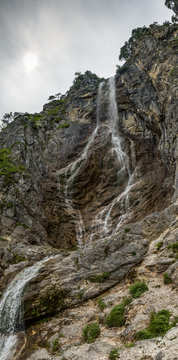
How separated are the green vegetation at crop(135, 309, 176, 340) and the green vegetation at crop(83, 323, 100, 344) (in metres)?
2.49

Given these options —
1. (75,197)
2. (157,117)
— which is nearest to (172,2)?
(157,117)

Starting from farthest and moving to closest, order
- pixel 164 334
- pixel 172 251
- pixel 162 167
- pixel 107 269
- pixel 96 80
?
pixel 96 80
pixel 162 167
pixel 107 269
pixel 172 251
pixel 164 334

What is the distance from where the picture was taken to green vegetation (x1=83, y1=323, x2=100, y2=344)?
11203 millimetres

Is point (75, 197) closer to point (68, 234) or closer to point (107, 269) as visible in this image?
point (68, 234)

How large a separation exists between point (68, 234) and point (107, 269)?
51.8 feet

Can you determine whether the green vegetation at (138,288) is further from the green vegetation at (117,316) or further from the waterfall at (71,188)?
the waterfall at (71,188)

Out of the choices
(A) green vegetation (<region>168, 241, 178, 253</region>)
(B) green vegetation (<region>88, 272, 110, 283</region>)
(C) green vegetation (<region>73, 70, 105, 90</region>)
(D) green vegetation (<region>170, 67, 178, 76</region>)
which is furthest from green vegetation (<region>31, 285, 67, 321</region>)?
(C) green vegetation (<region>73, 70, 105, 90</region>)

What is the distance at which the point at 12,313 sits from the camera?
53.5ft

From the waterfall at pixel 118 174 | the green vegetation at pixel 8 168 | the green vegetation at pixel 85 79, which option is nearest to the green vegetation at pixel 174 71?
the waterfall at pixel 118 174

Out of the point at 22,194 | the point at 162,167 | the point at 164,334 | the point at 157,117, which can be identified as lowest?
the point at 164,334

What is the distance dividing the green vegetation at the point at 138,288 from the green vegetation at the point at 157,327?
2.49 metres

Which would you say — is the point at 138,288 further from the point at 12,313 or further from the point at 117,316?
the point at 12,313

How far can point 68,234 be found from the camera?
102ft

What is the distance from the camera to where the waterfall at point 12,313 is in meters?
14.3
